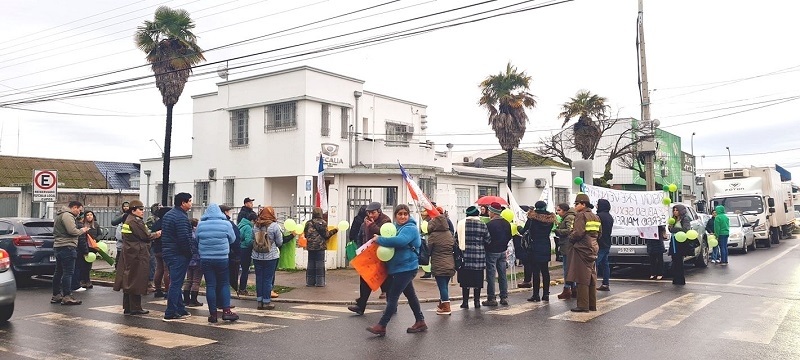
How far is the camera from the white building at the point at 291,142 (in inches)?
885

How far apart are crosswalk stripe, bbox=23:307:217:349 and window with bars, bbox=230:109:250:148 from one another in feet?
48.0

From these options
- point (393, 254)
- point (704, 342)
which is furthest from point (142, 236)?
point (704, 342)

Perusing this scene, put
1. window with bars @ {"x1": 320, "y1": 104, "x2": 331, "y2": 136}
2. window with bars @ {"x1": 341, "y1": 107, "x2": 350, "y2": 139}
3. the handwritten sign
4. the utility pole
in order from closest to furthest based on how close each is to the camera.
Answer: the handwritten sign
the utility pole
window with bars @ {"x1": 320, "y1": 104, "x2": 331, "y2": 136}
window with bars @ {"x1": 341, "y1": 107, "x2": 350, "y2": 139}

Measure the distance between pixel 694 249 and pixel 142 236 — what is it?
13.8 meters

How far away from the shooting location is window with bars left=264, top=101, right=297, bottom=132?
74.6 ft

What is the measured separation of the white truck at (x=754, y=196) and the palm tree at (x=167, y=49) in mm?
22760

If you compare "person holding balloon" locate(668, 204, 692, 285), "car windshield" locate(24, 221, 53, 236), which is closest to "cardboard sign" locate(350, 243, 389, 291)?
"person holding balloon" locate(668, 204, 692, 285)

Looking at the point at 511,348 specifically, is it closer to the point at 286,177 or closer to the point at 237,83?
the point at 286,177

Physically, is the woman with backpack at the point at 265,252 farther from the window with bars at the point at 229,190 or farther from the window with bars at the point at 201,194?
the window with bars at the point at 201,194

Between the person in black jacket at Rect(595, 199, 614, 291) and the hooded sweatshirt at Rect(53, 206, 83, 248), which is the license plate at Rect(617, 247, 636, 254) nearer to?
the person in black jacket at Rect(595, 199, 614, 291)

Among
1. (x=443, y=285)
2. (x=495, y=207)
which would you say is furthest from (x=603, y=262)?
(x=443, y=285)

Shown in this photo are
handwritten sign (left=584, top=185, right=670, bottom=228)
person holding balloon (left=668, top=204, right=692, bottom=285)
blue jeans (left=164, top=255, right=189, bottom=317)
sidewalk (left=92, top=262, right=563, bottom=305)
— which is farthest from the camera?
handwritten sign (left=584, top=185, right=670, bottom=228)

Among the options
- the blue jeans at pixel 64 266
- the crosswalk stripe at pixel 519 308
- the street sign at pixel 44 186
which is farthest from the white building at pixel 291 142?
the blue jeans at pixel 64 266

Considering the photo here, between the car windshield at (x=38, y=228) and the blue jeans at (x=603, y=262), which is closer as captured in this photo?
the blue jeans at (x=603, y=262)
